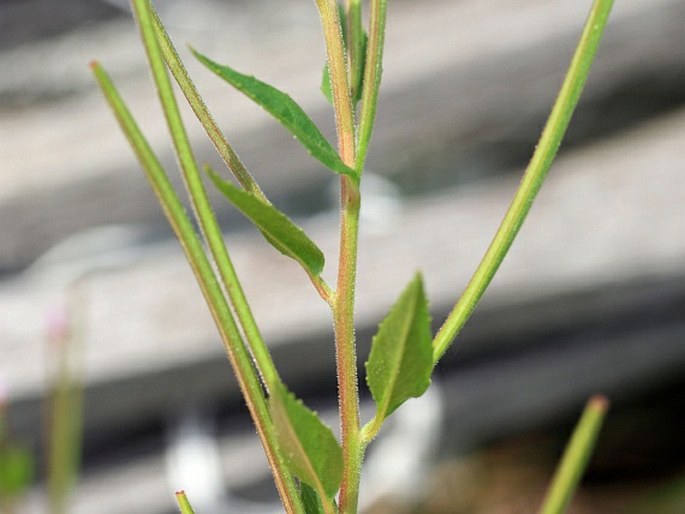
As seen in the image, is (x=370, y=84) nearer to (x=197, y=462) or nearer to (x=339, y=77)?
(x=339, y=77)

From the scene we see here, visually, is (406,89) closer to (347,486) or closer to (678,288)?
(678,288)

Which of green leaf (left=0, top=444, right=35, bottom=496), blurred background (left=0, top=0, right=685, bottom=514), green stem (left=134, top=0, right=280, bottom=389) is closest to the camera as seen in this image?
green stem (left=134, top=0, right=280, bottom=389)

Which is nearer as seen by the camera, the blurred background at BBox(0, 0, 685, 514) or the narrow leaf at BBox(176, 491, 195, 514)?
the narrow leaf at BBox(176, 491, 195, 514)

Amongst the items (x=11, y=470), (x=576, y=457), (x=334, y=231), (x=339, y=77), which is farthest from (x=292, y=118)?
(x=334, y=231)

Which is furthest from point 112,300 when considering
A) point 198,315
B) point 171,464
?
point 171,464

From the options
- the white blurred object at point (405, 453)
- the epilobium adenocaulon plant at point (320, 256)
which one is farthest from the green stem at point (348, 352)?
the white blurred object at point (405, 453)

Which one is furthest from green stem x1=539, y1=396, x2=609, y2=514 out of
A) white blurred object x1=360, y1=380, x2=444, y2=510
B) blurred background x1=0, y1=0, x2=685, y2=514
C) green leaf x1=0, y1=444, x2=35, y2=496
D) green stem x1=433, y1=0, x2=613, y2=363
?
white blurred object x1=360, y1=380, x2=444, y2=510

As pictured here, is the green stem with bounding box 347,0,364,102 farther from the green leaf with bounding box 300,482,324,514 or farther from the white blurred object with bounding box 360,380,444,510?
the white blurred object with bounding box 360,380,444,510

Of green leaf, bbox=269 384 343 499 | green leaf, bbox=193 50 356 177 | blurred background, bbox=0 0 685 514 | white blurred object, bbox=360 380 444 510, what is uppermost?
blurred background, bbox=0 0 685 514
